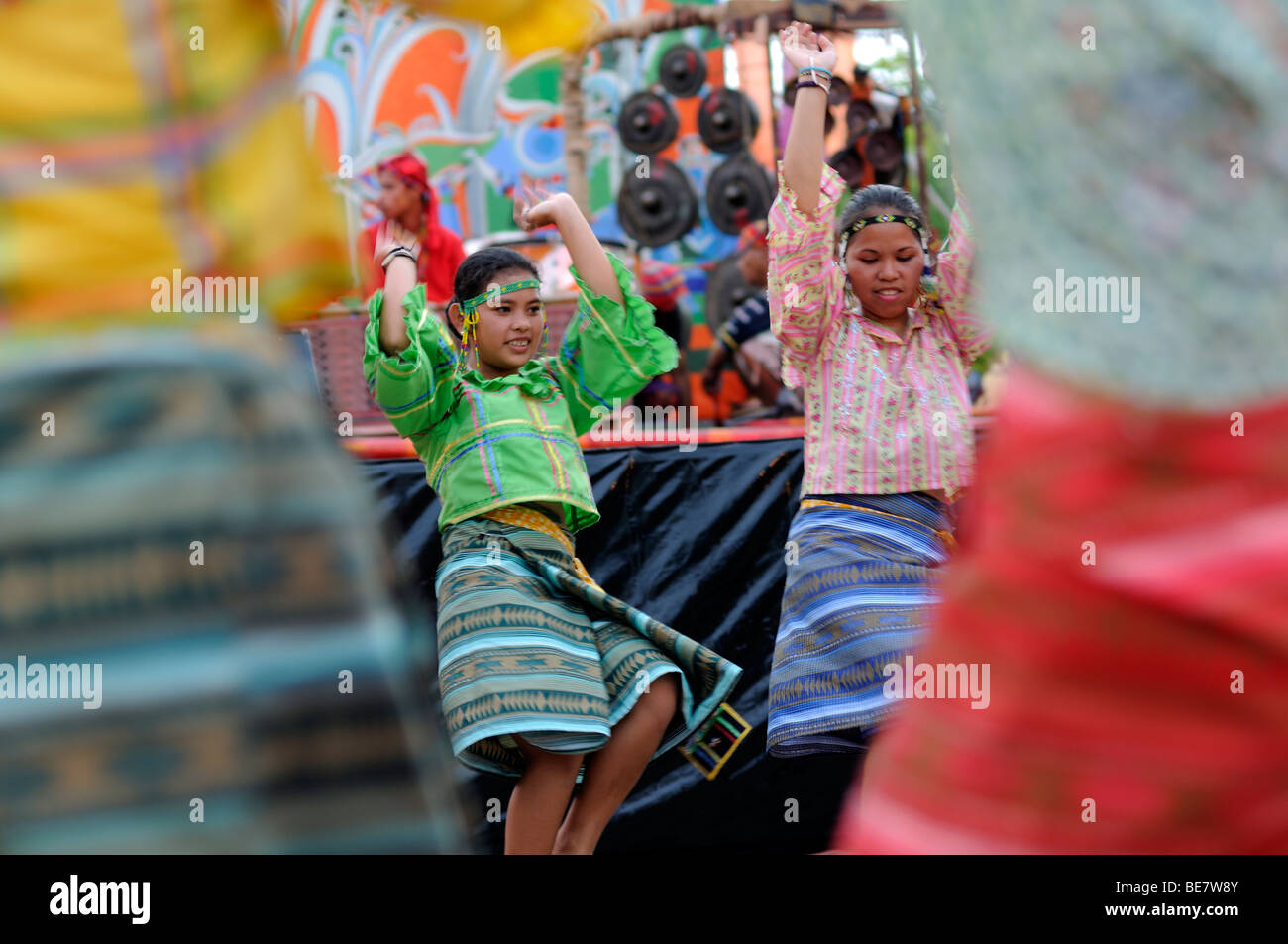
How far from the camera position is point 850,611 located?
268 centimetres

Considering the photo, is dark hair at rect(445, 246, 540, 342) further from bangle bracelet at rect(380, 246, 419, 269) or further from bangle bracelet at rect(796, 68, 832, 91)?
bangle bracelet at rect(796, 68, 832, 91)

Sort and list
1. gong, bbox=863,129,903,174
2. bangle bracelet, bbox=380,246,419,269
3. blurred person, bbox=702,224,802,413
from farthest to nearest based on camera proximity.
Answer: gong, bbox=863,129,903,174 < blurred person, bbox=702,224,802,413 < bangle bracelet, bbox=380,246,419,269

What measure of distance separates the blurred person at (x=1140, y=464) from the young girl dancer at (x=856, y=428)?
5.82 ft

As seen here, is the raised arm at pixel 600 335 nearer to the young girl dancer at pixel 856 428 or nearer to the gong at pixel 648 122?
the young girl dancer at pixel 856 428

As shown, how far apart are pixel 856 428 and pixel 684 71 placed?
6.54m

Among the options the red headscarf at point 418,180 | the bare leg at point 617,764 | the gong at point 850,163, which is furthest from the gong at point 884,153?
the bare leg at point 617,764

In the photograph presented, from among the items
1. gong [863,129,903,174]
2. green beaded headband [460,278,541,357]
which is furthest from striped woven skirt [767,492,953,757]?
gong [863,129,903,174]

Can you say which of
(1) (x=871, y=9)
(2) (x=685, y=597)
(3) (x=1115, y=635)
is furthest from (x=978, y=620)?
(1) (x=871, y=9)

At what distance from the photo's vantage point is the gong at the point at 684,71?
880cm

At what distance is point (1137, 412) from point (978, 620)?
0.52 feet

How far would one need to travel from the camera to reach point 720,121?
28.2 ft

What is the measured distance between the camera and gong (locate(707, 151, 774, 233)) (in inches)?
334

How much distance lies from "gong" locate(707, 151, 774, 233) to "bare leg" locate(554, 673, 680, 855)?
6046 mm

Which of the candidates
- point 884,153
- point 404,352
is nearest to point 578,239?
point 404,352
